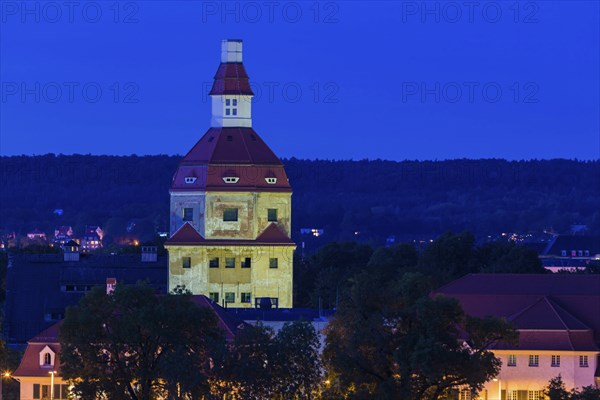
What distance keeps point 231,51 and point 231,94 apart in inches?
107

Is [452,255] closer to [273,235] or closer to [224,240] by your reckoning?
[273,235]

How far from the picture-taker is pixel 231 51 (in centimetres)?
16238

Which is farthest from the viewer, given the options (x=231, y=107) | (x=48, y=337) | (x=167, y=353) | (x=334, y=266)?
(x=334, y=266)

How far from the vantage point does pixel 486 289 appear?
132 metres

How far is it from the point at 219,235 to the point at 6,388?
29.2 metres

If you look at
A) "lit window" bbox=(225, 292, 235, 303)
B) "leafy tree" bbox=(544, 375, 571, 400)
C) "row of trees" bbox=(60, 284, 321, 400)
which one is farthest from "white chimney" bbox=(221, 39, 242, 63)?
"leafy tree" bbox=(544, 375, 571, 400)

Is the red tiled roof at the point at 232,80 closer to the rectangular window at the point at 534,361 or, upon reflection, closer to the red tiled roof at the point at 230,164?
the red tiled roof at the point at 230,164

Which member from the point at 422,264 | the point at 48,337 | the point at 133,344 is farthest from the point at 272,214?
the point at 133,344

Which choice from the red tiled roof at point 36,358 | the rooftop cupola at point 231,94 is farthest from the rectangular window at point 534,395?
the rooftop cupola at point 231,94

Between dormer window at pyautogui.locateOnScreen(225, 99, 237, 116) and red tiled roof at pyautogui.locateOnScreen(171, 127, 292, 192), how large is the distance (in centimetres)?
109

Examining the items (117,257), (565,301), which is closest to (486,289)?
(565,301)

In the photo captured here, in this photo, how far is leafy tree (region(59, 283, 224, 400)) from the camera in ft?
359

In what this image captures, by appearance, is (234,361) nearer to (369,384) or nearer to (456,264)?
(369,384)

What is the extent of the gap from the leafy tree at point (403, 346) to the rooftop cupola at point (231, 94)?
52.4 m
